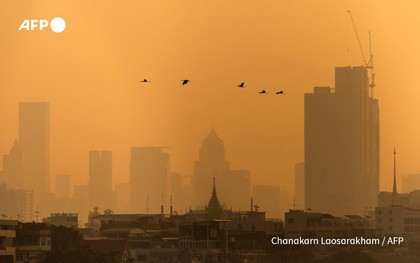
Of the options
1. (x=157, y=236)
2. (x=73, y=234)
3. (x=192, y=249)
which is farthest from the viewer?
(x=157, y=236)

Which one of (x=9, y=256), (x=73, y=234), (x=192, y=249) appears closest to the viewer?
(x=9, y=256)

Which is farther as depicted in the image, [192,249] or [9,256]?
[192,249]

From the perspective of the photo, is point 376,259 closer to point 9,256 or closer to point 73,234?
point 73,234

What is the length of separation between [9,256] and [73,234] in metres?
27.7

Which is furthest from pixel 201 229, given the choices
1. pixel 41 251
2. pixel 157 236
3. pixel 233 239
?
pixel 41 251

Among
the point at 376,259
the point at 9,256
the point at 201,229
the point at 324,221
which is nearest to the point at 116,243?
the point at 201,229

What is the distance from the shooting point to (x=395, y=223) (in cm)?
19412

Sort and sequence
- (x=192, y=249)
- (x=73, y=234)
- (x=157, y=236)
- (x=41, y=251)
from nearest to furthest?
(x=41, y=251)
(x=73, y=234)
(x=192, y=249)
(x=157, y=236)

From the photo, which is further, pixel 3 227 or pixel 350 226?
pixel 350 226

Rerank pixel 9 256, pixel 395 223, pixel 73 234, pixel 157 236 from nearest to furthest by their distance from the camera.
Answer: pixel 9 256 → pixel 73 234 → pixel 157 236 → pixel 395 223

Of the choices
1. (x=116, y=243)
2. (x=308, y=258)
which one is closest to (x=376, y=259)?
(x=308, y=258)

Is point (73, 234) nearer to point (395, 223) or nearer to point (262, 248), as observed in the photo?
point (262, 248)

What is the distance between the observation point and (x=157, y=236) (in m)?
170

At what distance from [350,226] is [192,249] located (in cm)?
2777
